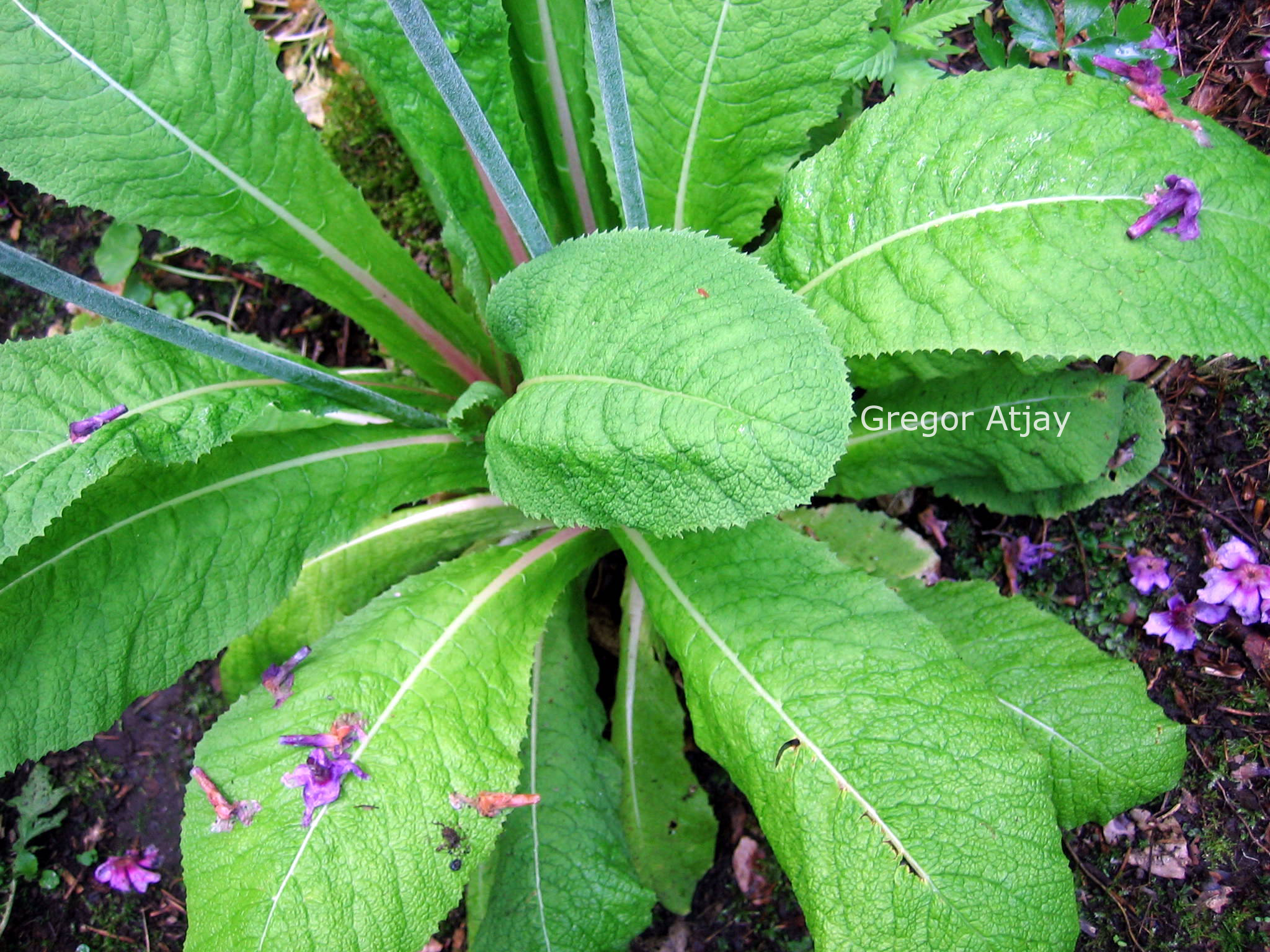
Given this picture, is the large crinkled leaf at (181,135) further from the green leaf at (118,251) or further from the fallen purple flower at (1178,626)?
the fallen purple flower at (1178,626)

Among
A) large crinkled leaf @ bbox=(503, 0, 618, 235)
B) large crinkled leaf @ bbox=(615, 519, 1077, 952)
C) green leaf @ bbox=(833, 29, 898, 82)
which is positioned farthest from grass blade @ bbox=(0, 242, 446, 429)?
green leaf @ bbox=(833, 29, 898, 82)


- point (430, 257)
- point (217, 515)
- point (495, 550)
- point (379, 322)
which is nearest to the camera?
point (217, 515)

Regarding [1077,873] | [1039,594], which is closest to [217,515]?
[1039,594]

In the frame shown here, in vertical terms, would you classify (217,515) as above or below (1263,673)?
above

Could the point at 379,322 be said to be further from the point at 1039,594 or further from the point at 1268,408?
the point at 1268,408

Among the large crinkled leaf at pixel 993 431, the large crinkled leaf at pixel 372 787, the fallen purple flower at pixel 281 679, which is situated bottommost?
the large crinkled leaf at pixel 993 431

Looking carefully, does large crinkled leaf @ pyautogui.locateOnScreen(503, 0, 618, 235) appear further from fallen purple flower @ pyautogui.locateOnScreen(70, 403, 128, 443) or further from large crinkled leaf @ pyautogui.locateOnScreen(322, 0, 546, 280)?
fallen purple flower @ pyautogui.locateOnScreen(70, 403, 128, 443)

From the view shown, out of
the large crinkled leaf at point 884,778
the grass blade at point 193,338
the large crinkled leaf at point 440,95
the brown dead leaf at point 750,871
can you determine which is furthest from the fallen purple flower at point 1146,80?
the brown dead leaf at point 750,871
